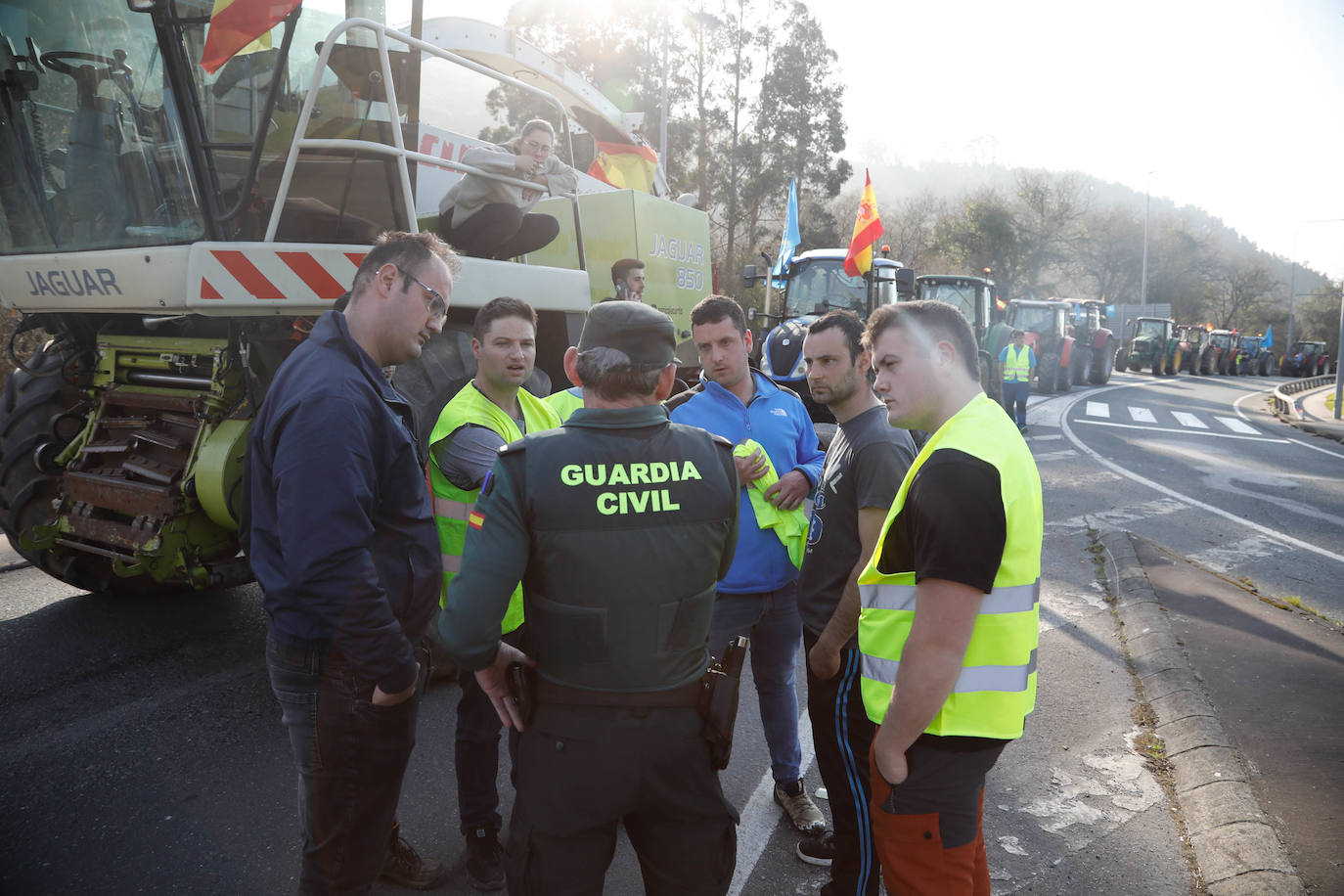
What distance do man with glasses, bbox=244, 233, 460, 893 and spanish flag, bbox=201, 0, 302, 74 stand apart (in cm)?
203

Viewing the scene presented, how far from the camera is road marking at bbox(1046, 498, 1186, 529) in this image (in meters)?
8.62

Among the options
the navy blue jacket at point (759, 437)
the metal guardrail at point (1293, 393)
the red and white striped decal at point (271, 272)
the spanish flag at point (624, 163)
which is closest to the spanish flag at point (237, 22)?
the red and white striped decal at point (271, 272)

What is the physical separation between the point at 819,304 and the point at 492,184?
8031 millimetres

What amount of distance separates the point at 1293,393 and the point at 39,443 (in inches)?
1318

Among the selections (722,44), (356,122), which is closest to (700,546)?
(356,122)

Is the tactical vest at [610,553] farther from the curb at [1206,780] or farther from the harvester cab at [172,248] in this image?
the harvester cab at [172,248]

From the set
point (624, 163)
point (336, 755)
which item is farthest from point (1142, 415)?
point (336, 755)

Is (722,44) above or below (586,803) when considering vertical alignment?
above

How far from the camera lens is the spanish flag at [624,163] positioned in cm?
1034

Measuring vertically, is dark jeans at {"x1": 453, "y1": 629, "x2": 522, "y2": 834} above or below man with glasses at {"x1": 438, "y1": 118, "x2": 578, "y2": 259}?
below

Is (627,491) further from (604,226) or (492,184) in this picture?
(604,226)

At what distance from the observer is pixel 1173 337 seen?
3791 centimetres

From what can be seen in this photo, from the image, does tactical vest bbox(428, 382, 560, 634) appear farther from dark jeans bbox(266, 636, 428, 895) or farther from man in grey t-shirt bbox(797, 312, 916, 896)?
man in grey t-shirt bbox(797, 312, 916, 896)

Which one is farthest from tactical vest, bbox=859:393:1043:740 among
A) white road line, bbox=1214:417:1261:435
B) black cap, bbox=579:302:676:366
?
white road line, bbox=1214:417:1261:435
